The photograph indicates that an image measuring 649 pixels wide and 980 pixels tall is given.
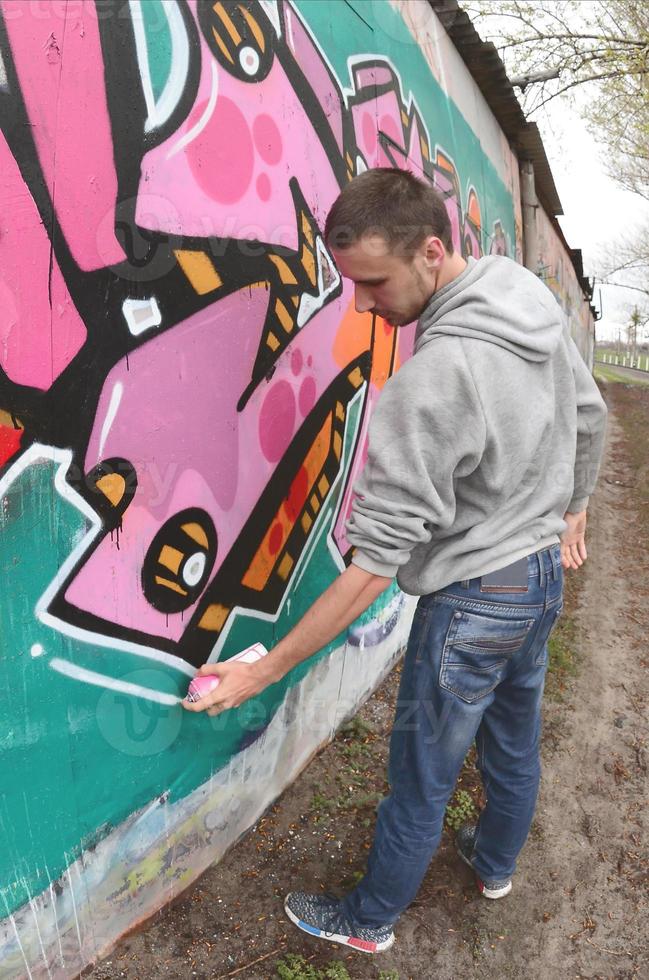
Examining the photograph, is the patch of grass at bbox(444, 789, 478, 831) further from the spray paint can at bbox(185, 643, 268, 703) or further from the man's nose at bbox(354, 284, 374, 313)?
the man's nose at bbox(354, 284, 374, 313)

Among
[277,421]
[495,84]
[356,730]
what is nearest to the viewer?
[277,421]

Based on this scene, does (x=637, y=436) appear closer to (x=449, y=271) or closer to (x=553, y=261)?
(x=553, y=261)

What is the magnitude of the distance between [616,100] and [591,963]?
12053 millimetres

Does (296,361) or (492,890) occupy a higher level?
(296,361)

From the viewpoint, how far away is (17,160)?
1.40 metres

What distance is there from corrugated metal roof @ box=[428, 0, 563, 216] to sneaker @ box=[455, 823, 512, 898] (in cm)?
417

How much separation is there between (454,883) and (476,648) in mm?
1186

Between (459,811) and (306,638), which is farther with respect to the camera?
(459,811)

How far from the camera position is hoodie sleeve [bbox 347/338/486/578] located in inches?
65.9

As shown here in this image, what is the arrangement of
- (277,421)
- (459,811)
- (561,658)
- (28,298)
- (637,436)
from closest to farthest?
(28,298), (277,421), (459,811), (561,658), (637,436)

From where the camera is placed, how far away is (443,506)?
1745mm

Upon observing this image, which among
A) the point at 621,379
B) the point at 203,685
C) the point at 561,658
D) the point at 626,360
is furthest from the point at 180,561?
the point at 626,360

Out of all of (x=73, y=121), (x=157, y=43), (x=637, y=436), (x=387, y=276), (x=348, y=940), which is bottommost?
(x=637, y=436)

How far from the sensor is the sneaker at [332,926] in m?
2.28
